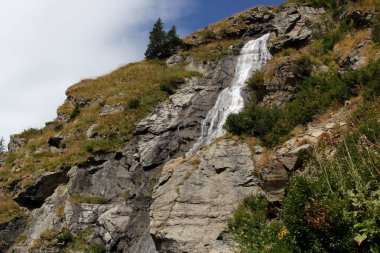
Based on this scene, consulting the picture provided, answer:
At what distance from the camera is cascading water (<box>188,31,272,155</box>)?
2646 centimetres

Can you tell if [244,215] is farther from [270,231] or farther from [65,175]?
[65,175]

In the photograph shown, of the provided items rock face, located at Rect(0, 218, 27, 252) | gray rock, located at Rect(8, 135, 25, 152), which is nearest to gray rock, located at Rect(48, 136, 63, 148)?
gray rock, located at Rect(8, 135, 25, 152)

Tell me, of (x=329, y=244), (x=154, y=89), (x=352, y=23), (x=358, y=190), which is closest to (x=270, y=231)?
(x=329, y=244)

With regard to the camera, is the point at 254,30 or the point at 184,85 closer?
the point at 184,85

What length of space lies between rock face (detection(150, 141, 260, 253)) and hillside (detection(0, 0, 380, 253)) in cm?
6

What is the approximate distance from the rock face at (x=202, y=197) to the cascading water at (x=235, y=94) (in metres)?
4.77

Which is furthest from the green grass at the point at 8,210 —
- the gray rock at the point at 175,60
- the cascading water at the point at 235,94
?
the gray rock at the point at 175,60

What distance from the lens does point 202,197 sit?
1869 centimetres

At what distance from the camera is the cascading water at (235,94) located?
1042 inches

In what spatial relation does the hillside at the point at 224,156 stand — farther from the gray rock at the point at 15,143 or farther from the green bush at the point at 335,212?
the gray rock at the point at 15,143

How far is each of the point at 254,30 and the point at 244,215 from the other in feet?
89.2

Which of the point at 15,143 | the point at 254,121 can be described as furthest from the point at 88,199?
the point at 15,143

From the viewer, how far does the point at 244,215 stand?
1639 centimetres

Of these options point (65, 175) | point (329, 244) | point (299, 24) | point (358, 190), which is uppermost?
point (299, 24)
